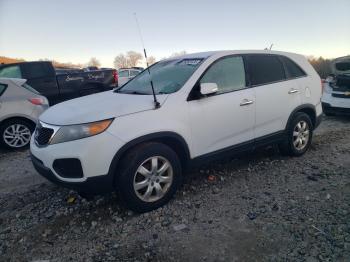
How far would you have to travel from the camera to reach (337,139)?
19.0 feet

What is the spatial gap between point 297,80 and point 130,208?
3.30 metres

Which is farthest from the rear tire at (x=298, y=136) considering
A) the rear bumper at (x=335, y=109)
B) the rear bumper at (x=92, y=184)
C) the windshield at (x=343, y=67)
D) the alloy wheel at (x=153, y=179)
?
the windshield at (x=343, y=67)

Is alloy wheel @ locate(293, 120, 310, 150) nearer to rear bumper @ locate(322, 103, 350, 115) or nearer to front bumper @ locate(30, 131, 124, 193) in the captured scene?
rear bumper @ locate(322, 103, 350, 115)

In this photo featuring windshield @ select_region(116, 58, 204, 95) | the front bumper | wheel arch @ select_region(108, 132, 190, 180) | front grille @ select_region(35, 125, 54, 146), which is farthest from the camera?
windshield @ select_region(116, 58, 204, 95)

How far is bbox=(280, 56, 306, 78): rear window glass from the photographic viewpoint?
461 cm

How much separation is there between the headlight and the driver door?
105cm

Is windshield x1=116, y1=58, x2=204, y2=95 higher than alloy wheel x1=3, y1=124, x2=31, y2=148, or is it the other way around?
windshield x1=116, y1=58, x2=204, y2=95

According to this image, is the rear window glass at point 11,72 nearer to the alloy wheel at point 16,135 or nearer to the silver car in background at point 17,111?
the silver car in background at point 17,111

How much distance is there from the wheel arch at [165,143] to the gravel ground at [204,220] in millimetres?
591

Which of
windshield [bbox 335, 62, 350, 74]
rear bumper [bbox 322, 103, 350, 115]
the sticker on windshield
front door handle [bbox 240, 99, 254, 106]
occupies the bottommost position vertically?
rear bumper [bbox 322, 103, 350, 115]

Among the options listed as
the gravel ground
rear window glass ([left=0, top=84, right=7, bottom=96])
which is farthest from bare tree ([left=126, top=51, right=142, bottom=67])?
the gravel ground

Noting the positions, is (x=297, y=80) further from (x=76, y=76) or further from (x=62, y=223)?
(x=76, y=76)

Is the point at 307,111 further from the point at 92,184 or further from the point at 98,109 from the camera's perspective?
the point at 92,184

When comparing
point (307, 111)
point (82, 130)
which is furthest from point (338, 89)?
point (82, 130)
